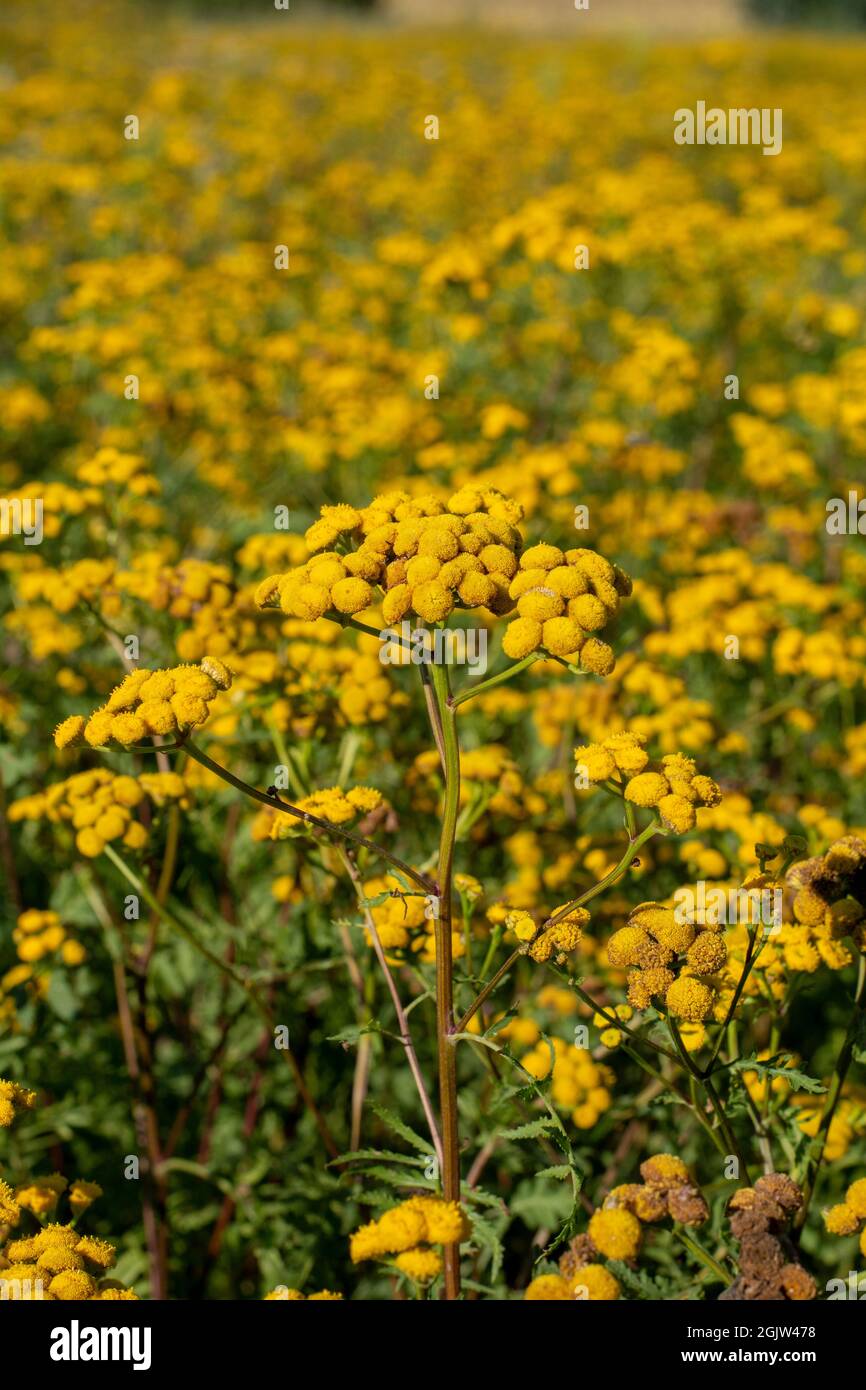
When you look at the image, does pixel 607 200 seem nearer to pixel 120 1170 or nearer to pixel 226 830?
pixel 226 830

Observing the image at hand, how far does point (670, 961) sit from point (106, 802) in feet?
5.63

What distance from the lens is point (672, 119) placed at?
55.5 feet

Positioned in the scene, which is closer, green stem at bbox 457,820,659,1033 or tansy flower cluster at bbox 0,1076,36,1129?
green stem at bbox 457,820,659,1033

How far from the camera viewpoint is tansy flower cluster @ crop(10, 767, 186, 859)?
3154 millimetres

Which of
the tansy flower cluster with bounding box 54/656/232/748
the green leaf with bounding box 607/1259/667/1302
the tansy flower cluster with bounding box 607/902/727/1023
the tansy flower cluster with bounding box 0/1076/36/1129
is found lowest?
the green leaf with bounding box 607/1259/667/1302

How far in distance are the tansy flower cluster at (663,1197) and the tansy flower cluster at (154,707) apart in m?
1.38

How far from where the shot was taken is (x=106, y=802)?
10.7 feet

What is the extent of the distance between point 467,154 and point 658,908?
1284cm

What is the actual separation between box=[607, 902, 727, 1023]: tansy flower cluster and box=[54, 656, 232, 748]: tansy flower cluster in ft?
3.22

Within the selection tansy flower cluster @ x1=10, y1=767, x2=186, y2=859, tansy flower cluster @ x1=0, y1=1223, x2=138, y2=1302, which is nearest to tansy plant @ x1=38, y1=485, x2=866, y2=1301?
tansy flower cluster @ x1=0, y1=1223, x2=138, y2=1302
